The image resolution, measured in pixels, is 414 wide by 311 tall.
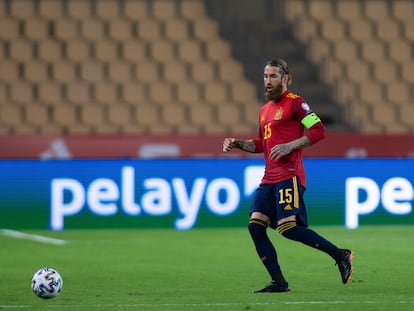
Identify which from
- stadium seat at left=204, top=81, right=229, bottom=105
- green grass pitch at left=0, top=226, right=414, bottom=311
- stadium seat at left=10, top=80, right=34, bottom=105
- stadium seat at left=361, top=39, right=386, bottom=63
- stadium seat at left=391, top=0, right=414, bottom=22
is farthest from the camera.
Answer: stadium seat at left=391, top=0, right=414, bottom=22

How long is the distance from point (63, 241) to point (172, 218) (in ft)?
7.21

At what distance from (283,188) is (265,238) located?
45cm

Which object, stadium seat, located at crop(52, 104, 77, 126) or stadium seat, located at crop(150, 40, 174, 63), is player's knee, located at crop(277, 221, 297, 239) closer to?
stadium seat, located at crop(52, 104, 77, 126)

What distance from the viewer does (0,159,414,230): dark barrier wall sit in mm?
15953

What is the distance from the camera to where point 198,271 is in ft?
36.0

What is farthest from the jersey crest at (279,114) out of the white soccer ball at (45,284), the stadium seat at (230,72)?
the stadium seat at (230,72)

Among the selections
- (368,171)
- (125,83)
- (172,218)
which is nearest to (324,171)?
(368,171)

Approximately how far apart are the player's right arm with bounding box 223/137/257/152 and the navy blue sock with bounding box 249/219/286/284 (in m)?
0.67

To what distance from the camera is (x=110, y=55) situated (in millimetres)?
21328

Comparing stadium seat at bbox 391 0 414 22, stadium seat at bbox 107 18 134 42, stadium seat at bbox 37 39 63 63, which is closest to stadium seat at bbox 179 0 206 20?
stadium seat at bbox 107 18 134 42

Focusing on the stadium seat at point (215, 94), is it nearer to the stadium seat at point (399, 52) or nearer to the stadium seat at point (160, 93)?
the stadium seat at point (160, 93)

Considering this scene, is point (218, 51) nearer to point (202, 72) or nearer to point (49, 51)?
point (202, 72)

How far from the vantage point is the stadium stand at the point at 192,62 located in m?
20.5

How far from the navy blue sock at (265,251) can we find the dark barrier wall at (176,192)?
7.04 m
